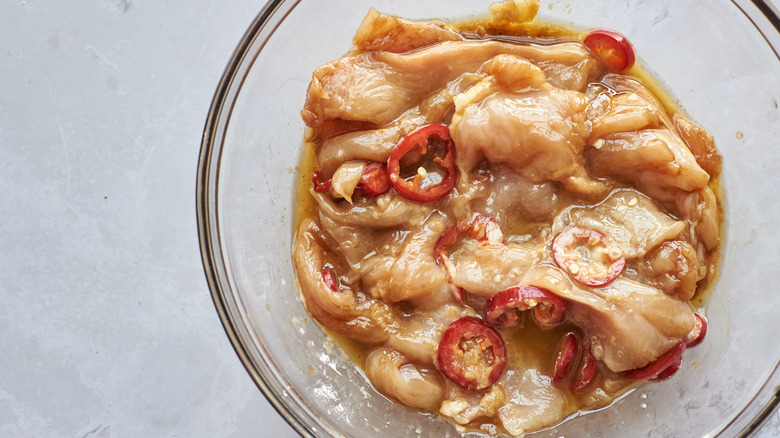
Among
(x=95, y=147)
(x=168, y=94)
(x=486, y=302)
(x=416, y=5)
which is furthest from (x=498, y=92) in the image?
(x=95, y=147)

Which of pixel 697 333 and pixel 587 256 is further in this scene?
pixel 697 333

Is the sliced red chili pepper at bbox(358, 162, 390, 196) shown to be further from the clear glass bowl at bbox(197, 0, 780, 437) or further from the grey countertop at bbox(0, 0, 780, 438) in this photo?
the grey countertop at bbox(0, 0, 780, 438)

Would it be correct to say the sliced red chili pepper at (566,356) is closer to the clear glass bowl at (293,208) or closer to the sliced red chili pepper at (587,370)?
the sliced red chili pepper at (587,370)

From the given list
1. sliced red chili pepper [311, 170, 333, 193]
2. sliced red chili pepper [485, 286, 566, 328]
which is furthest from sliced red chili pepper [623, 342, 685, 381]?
sliced red chili pepper [311, 170, 333, 193]

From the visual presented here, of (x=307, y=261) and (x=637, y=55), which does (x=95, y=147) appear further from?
(x=637, y=55)

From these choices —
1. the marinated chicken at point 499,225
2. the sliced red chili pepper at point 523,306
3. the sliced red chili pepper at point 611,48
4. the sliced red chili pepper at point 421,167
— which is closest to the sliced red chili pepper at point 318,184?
the marinated chicken at point 499,225

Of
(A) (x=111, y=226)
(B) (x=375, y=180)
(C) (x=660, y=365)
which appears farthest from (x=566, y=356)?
(A) (x=111, y=226)

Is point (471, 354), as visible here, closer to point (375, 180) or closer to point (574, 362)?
point (574, 362)
